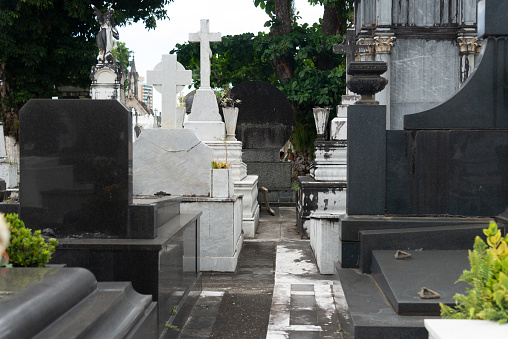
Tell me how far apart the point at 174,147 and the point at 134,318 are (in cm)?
461

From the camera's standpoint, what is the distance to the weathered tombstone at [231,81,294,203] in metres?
16.2

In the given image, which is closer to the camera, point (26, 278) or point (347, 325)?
point (26, 278)

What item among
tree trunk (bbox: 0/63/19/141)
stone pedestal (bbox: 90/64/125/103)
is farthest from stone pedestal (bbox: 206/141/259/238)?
tree trunk (bbox: 0/63/19/141)

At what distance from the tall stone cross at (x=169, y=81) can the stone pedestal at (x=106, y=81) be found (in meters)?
7.84

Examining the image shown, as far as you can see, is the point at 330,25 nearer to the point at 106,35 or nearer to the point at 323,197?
the point at 106,35

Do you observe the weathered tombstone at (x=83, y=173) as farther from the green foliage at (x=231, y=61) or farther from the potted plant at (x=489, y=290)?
the green foliage at (x=231, y=61)

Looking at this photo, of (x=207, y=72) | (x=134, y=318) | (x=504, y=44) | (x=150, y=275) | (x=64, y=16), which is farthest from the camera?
(x=64, y=16)

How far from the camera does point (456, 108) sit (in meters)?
5.30

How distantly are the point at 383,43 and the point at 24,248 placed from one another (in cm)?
1077

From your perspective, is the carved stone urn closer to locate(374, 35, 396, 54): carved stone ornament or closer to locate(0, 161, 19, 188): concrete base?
locate(374, 35, 396, 54): carved stone ornament

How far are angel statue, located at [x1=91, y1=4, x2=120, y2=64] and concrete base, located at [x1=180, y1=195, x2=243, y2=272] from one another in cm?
984

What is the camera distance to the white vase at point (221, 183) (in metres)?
7.90

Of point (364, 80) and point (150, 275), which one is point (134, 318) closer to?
point (150, 275)

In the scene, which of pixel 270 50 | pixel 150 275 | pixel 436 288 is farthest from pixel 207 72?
pixel 270 50
